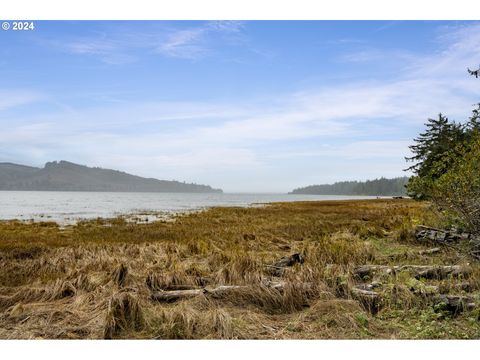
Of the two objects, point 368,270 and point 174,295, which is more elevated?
point 368,270

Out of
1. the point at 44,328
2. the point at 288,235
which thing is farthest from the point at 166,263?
the point at 288,235

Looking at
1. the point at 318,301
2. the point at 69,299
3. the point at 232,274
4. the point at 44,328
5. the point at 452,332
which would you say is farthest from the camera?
the point at 232,274

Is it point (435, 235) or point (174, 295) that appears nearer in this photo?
point (174, 295)

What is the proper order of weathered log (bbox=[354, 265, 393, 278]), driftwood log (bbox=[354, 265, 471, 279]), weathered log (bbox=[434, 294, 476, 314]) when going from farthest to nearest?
weathered log (bbox=[354, 265, 393, 278])
driftwood log (bbox=[354, 265, 471, 279])
weathered log (bbox=[434, 294, 476, 314])

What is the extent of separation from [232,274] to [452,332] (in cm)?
500

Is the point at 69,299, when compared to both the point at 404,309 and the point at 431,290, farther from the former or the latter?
the point at 431,290

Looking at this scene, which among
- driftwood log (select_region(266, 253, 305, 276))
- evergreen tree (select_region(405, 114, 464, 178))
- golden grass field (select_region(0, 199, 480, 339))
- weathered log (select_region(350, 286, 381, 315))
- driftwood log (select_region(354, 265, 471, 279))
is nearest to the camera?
golden grass field (select_region(0, 199, 480, 339))

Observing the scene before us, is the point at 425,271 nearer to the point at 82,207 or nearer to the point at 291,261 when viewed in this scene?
the point at 291,261

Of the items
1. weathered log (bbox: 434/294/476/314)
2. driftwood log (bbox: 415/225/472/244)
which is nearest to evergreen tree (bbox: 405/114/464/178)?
driftwood log (bbox: 415/225/472/244)

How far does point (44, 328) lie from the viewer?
638 cm

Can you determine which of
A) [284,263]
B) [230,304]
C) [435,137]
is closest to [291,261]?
[284,263]

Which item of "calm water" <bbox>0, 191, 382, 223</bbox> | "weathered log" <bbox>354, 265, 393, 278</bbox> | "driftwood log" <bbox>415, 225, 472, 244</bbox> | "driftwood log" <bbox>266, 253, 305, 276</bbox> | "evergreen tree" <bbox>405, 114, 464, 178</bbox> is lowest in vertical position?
"calm water" <bbox>0, 191, 382, 223</bbox>

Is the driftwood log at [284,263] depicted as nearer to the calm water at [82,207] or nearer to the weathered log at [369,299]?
the weathered log at [369,299]

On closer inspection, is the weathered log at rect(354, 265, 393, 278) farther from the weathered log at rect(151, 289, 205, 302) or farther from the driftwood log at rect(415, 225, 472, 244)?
the driftwood log at rect(415, 225, 472, 244)
